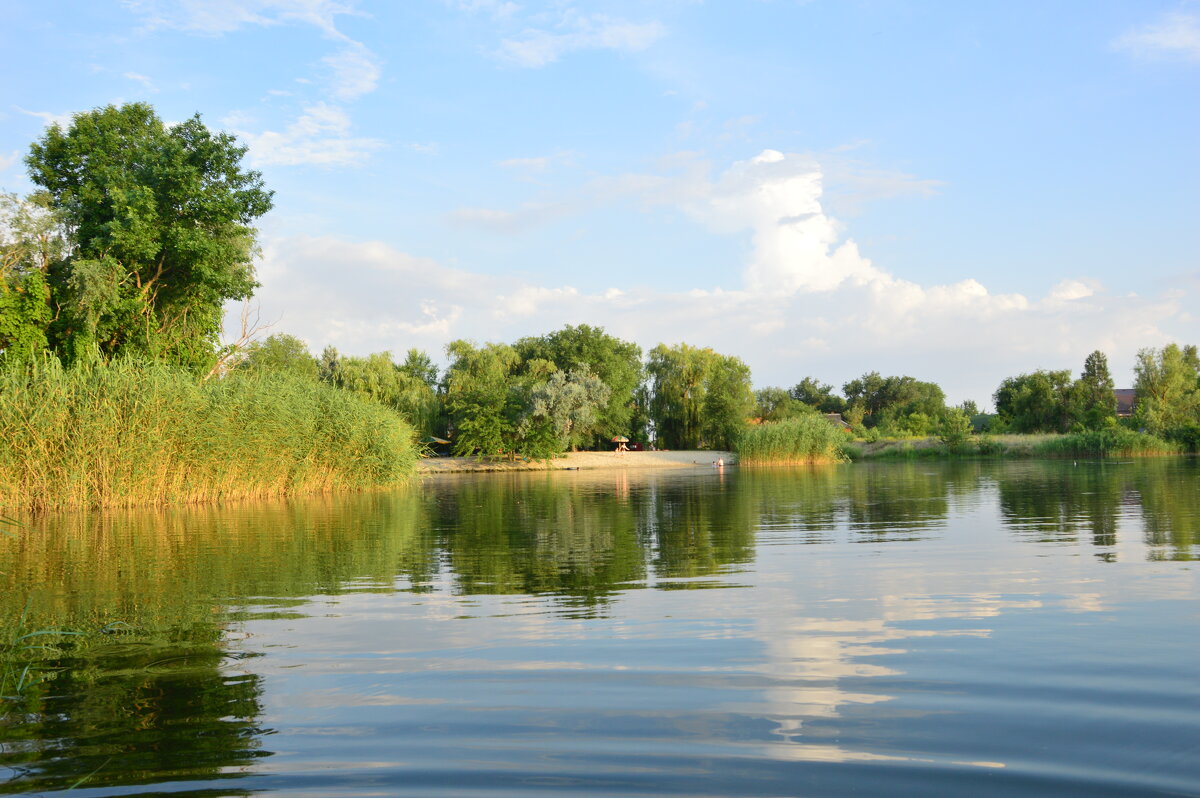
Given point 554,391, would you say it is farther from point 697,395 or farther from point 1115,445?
point 1115,445

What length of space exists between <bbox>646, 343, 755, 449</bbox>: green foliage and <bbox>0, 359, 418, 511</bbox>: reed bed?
4163 centimetres

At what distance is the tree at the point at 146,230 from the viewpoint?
83.3 feet

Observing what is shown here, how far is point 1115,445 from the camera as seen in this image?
46.9 metres

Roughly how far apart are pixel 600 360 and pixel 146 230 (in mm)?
39286

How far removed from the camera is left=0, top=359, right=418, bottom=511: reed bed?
17203 mm

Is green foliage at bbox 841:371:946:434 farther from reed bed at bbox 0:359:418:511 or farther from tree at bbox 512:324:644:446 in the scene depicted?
reed bed at bbox 0:359:418:511

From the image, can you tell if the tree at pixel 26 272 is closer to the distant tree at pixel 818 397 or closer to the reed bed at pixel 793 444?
the reed bed at pixel 793 444

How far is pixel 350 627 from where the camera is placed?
6926mm

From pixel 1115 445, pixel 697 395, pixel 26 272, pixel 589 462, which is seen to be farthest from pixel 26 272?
pixel 1115 445

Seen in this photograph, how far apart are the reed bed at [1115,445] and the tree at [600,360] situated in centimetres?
2818

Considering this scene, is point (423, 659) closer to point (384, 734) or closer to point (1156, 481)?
point (384, 734)

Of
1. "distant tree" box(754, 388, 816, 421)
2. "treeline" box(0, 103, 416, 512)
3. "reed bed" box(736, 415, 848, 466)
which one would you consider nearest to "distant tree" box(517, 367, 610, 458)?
"reed bed" box(736, 415, 848, 466)

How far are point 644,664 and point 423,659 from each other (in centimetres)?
151

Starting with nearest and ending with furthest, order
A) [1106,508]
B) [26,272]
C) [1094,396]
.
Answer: [1106,508]
[26,272]
[1094,396]
